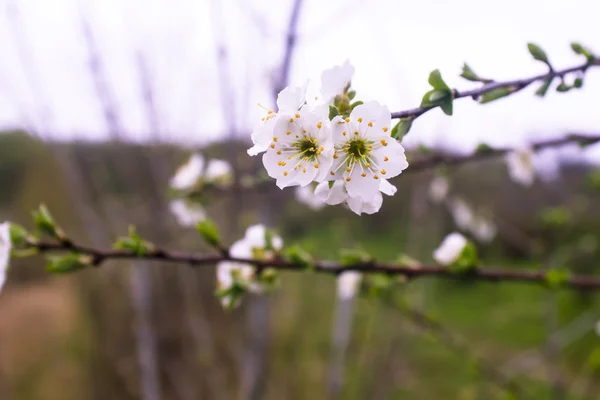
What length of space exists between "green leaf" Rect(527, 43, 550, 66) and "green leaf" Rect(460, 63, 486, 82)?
97mm

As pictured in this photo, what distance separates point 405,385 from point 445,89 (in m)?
4.86

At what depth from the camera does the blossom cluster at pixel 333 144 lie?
59 centimetres

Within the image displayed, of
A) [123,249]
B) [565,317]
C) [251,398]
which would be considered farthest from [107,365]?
[565,317]

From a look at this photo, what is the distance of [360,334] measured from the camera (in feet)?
17.5

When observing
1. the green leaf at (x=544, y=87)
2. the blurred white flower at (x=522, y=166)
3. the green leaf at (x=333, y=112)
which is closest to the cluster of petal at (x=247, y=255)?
the green leaf at (x=333, y=112)

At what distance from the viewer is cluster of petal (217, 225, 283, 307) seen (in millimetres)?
1024

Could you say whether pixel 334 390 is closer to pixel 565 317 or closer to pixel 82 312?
pixel 82 312

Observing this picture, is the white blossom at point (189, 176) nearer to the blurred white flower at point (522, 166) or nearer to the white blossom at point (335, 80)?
the white blossom at point (335, 80)

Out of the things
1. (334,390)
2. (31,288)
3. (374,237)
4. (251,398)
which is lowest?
(374,237)

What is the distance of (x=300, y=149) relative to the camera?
69cm

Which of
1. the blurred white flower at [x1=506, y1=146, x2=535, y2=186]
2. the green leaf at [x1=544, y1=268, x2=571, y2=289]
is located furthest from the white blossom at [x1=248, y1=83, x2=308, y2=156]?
the blurred white flower at [x1=506, y1=146, x2=535, y2=186]

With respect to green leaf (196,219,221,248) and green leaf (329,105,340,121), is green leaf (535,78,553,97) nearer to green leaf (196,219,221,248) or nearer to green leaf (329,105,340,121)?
green leaf (329,105,340,121)

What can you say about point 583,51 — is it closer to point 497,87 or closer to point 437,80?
point 497,87

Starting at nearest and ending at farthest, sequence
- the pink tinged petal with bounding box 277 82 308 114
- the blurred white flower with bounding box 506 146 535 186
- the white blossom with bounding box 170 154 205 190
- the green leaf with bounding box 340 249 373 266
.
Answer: the pink tinged petal with bounding box 277 82 308 114, the green leaf with bounding box 340 249 373 266, the white blossom with bounding box 170 154 205 190, the blurred white flower with bounding box 506 146 535 186
